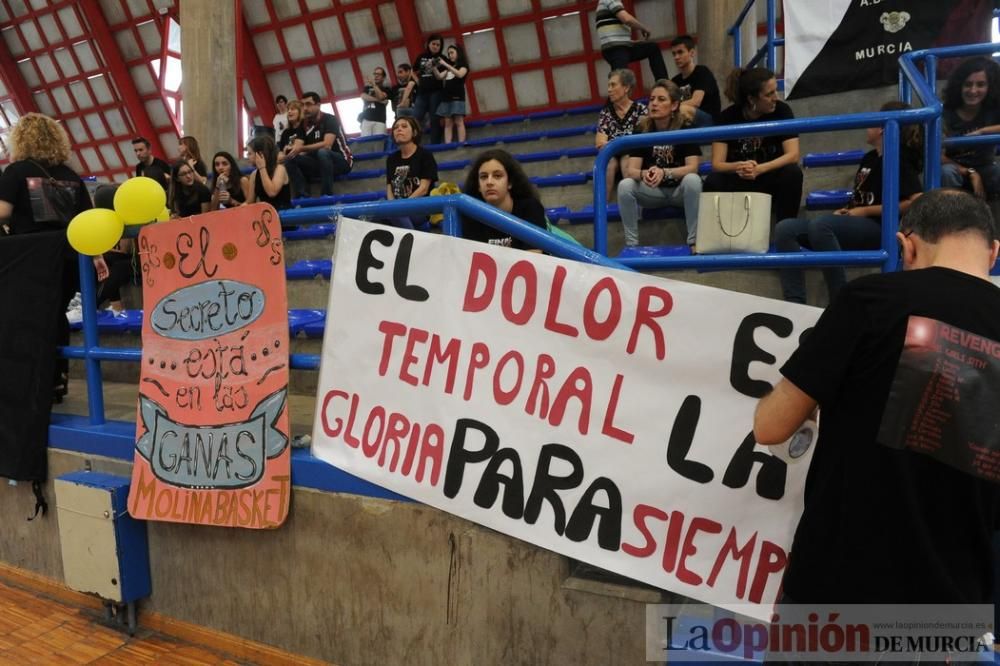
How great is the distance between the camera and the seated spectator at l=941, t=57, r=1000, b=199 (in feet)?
12.5

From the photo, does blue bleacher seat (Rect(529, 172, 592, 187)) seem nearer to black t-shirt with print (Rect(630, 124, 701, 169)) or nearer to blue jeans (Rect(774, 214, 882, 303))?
black t-shirt with print (Rect(630, 124, 701, 169))

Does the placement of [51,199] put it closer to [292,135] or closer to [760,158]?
[760,158]

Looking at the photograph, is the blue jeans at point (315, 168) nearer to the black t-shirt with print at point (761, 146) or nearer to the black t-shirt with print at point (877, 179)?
the black t-shirt with print at point (761, 146)

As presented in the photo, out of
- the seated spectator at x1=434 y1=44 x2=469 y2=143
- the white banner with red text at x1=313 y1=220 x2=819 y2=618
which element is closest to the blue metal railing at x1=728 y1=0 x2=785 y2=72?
the seated spectator at x1=434 y1=44 x2=469 y2=143

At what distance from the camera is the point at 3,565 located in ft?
11.6

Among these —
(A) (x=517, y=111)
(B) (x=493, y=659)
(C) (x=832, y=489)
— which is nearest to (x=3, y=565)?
(B) (x=493, y=659)

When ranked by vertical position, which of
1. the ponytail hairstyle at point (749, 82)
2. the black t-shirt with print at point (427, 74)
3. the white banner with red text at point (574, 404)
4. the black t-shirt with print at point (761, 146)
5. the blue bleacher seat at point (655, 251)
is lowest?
the white banner with red text at point (574, 404)

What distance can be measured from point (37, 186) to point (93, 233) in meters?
0.93

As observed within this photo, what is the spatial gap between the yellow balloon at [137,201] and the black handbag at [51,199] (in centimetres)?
84

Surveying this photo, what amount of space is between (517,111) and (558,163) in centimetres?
809

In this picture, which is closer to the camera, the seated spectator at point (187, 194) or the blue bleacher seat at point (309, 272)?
the blue bleacher seat at point (309, 272)

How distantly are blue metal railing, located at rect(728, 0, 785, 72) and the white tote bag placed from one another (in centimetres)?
261

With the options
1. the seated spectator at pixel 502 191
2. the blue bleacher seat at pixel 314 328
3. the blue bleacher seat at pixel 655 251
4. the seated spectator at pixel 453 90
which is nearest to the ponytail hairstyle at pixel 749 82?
the blue bleacher seat at pixel 655 251

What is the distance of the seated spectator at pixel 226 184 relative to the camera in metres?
5.85
